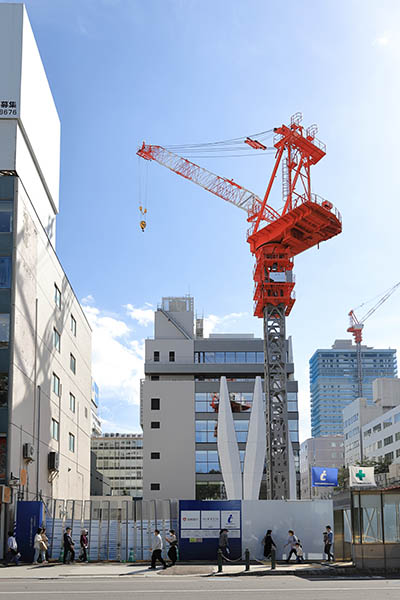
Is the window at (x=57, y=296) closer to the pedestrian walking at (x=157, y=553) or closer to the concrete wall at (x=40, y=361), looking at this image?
the concrete wall at (x=40, y=361)

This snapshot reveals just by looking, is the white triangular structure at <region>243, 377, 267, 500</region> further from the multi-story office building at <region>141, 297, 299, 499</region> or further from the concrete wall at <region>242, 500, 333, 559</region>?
the multi-story office building at <region>141, 297, 299, 499</region>

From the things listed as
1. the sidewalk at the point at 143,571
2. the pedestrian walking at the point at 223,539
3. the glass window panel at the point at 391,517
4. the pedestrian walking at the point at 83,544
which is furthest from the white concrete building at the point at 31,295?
the glass window panel at the point at 391,517

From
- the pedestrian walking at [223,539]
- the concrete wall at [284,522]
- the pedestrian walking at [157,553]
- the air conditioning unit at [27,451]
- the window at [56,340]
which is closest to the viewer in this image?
the pedestrian walking at [157,553]

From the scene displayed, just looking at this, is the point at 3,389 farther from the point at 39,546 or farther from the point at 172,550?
the point at 172,550

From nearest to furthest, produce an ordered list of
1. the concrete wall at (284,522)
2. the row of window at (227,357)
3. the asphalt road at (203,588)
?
the asphalt road at (203,588), the concrete wall at (284,522), the row of window at (227,357)

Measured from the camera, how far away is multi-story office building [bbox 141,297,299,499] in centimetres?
8756

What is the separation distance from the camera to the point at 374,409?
14875 cm

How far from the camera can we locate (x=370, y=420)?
14750 centimetres

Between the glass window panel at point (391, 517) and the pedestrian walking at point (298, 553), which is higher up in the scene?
the glass window panel at point (391, 517)

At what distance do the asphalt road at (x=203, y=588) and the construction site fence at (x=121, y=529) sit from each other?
8284mm

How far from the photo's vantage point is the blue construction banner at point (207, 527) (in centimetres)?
3216

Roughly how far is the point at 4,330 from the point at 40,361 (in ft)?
25.4

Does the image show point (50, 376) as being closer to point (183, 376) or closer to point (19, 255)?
point (19, 255)

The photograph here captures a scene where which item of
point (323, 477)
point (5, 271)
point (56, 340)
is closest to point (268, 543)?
point (323, 477)
